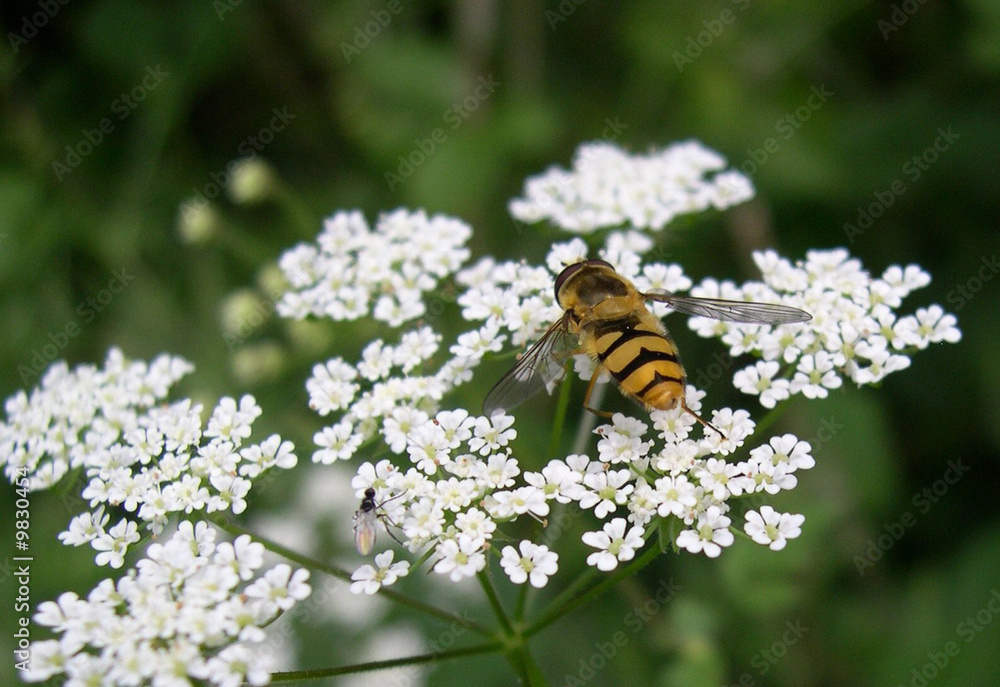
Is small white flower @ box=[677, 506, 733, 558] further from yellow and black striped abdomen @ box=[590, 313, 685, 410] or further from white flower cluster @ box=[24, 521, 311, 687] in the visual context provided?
white flower cluster @ box=[24, 521, 311, 687]

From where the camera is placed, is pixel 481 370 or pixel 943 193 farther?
pixel 943 193

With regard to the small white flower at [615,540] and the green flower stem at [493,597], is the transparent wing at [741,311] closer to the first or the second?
the small white flower at [615,540]

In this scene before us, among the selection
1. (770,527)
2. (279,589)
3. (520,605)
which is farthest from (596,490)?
(279,589)

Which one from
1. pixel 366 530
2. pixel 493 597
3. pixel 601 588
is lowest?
pixel 601 588

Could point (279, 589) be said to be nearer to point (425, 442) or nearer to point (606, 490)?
point (425, 442)

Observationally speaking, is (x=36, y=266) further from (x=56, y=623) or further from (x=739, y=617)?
(x=739, y=617)

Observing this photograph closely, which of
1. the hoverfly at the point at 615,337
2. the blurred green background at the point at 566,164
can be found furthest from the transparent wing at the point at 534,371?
the blurred green background at the point at 566,164

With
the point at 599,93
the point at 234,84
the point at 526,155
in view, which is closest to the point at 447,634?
the point at 526,155
